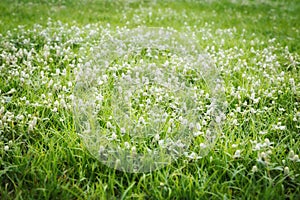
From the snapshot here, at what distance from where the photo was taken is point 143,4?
1226cm

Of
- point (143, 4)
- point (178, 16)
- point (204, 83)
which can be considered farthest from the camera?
point (143, 4)

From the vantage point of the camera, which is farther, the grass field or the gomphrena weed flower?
the gomphrena weed flower

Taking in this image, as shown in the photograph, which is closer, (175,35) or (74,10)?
(175,35)

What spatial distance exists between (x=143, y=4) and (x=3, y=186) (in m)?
10.0

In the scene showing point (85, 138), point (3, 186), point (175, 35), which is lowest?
point (3, 186)

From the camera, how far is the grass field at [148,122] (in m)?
3.17

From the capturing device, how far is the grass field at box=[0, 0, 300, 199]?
317cm

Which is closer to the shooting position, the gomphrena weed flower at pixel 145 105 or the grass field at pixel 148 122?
the grass field at pixel 148 122

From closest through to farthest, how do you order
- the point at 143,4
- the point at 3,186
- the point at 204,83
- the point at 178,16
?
the point at 3,186 → the point at 204,83 → the point at 178,16 → the point at 143,4

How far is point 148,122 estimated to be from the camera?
396 cm

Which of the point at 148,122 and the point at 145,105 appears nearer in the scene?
the point at 148,122

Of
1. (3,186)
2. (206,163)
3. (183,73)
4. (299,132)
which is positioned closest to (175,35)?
(183,73)

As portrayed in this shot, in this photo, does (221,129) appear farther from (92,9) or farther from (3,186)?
(92,9)

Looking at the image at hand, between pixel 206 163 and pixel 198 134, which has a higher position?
pixel 198 134
